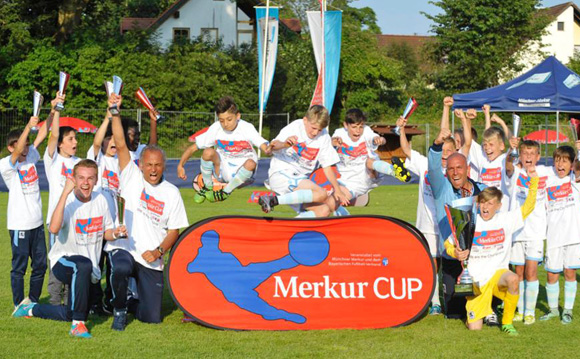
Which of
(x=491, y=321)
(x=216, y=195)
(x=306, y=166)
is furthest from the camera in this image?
(x=216, y=195)

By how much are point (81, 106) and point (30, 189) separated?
2425 cm

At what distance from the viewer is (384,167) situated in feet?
27.5

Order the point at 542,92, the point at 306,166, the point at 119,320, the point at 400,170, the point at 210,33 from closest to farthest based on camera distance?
1. the point at 119,320
2. the point at 400,170
3. the point at 306,166
4. the point at 542,92
5. the point at 210,33

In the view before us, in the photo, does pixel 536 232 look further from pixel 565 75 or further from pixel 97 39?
pixel 97 39

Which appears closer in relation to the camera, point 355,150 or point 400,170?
point 400,170

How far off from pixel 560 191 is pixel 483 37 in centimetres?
3816

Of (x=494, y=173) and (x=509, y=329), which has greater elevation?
(x=494, y=173)

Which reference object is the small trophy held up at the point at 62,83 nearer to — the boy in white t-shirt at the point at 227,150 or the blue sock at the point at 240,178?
the boy in white t-shirt at the point at 227,150

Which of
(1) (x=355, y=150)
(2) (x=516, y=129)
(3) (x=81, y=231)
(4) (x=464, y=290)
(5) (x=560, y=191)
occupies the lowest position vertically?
(4) (x=464, y=290)

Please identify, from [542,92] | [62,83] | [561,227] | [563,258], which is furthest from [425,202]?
[542,92]

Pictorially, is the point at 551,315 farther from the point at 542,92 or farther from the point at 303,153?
the point at 542,92

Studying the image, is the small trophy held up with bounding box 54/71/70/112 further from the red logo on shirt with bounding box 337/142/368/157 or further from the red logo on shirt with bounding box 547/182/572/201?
the red logo on shirt with bounding box 547/182/572/201

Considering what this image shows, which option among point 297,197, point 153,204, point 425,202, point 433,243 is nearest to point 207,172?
point 297,197

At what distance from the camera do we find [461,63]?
44.7 m
